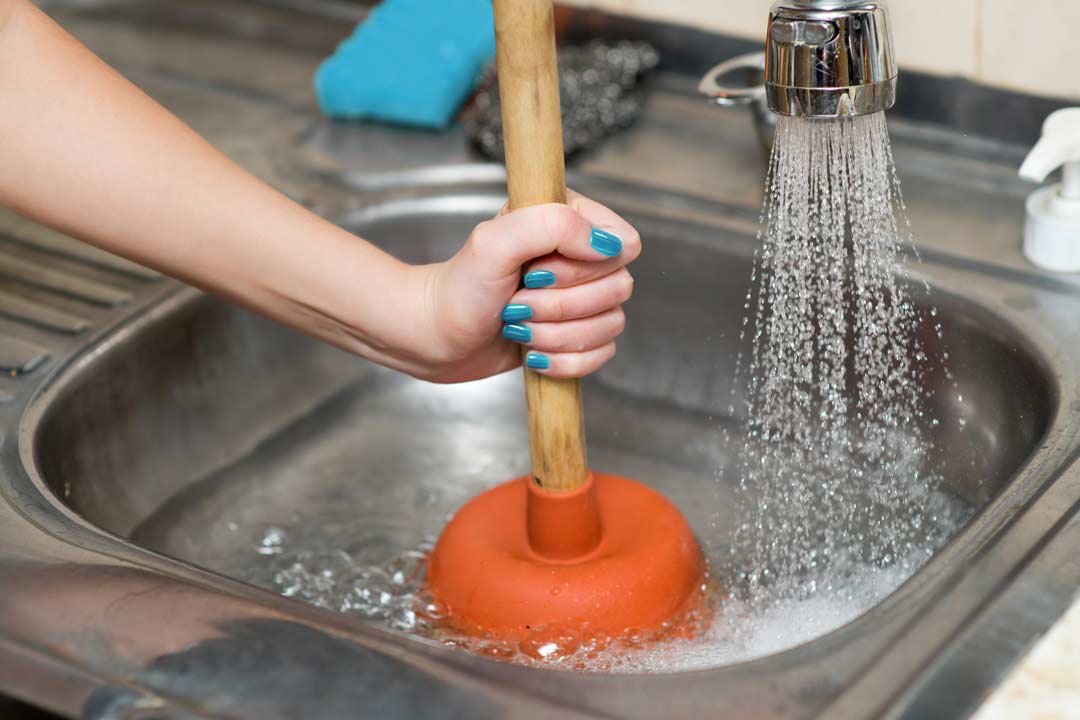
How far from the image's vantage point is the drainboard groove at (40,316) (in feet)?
2.81

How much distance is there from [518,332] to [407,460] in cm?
32

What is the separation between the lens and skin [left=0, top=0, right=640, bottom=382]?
68cm

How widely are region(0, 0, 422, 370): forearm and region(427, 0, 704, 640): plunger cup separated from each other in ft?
0.33

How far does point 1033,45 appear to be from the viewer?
89 centimetres

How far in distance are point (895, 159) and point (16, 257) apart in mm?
650

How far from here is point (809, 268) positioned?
850 millimetres

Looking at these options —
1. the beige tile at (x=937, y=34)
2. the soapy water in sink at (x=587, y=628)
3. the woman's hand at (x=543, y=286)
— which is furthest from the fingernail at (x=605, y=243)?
the beige tile at (x=937, y=34)

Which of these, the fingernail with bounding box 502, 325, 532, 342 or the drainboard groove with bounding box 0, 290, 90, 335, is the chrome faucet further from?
the drainboard groove with bounding box 0, 290, 90, 335

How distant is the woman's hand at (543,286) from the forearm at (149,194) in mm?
32

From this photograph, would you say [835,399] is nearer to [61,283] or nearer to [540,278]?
[540,278]

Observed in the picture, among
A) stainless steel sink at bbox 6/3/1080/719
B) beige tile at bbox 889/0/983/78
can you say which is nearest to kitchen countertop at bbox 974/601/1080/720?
stainless steel sink at bbox 6/3/1080/719

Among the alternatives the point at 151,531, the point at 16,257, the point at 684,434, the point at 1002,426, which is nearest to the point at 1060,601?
the point at 1002,426

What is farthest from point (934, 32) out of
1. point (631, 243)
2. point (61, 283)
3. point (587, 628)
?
point (61, 283)

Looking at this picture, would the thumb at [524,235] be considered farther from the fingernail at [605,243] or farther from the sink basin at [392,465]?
the sink basin at [392,465]
